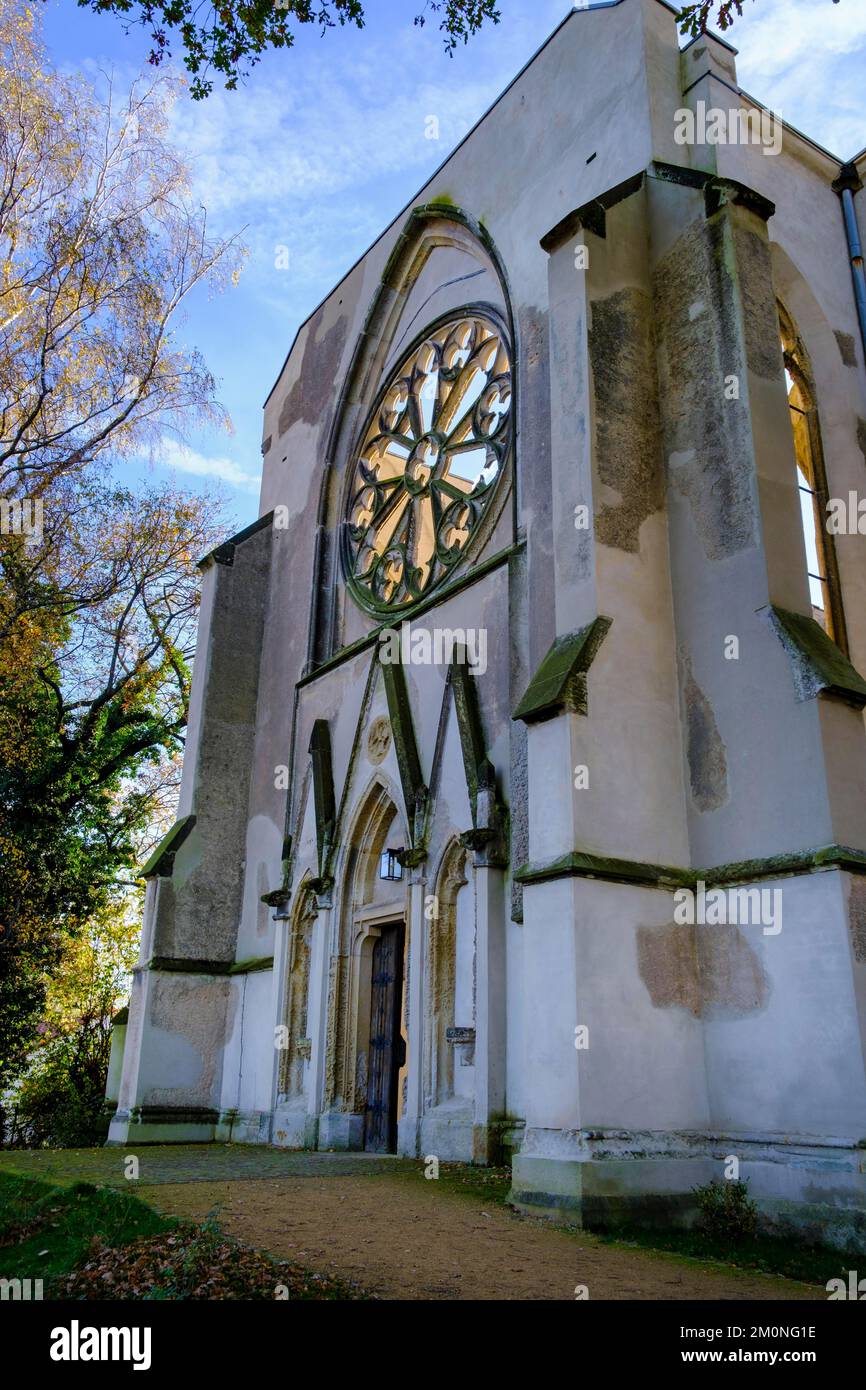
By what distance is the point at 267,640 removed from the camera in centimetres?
1669

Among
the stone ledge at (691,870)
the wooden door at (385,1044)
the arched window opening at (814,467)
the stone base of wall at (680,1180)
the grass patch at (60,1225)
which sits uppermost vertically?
the arched window opening at (814,467)

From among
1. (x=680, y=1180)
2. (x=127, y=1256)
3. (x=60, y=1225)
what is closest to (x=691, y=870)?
(x=680, y=1180)

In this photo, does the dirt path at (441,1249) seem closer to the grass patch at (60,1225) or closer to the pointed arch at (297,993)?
the grass patch at (60,1225)

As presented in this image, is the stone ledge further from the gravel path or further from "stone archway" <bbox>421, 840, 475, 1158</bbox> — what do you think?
"stone archway" <bbox>421, 840, 475, 1158</bbox>

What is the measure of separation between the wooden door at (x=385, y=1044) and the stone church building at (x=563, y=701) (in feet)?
0.13

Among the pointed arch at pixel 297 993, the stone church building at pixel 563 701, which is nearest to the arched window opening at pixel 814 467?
the stone church building at pixel 563 701

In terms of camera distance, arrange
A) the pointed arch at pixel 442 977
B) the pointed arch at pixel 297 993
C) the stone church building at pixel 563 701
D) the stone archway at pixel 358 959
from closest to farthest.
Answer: the stone church building at pixel 563 701, the pointed arch at pixel 442 977, the stone archway at pixel 358 959, the pointed arch at pixel 297 993

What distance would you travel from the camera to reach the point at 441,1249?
5.61 meters

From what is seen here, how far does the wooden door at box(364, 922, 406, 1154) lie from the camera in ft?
38.1

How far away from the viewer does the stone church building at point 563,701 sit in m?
7.18

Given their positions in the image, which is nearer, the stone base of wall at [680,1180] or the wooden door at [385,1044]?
the stone base of wall at [680,1180]

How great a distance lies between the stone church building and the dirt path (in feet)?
2.44

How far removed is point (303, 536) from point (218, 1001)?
683cm

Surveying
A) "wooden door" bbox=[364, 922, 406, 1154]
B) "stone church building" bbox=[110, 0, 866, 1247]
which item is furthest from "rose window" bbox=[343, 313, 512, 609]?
"wooden door" bbox=[364, 922, 406, 1154]
